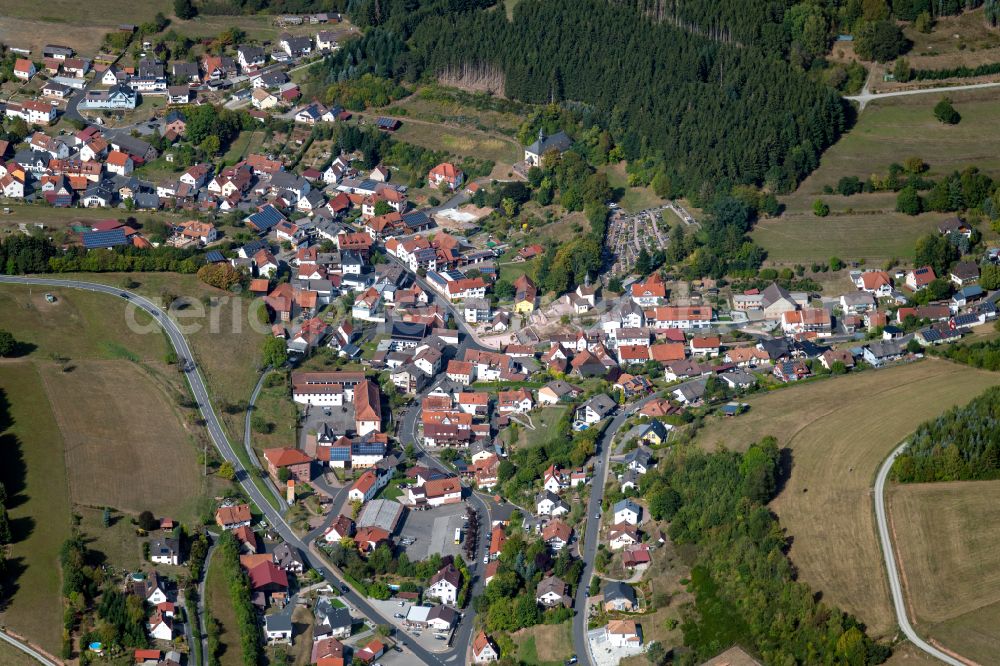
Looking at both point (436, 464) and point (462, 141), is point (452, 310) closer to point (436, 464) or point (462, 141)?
point (436, 464)

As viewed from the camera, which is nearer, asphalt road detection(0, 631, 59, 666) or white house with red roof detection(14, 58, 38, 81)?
asphalt road detection(0, 631, 59, 666)

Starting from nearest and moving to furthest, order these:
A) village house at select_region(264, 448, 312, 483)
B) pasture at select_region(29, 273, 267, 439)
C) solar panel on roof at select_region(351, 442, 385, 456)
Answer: village house at select_region(264, 448, 312, 483) < solar panel on roof at select_region(351, 442, 385, 456) < pasture at select_region(29, 273, 267, 439)

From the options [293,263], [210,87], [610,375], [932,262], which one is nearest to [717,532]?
[610,375]

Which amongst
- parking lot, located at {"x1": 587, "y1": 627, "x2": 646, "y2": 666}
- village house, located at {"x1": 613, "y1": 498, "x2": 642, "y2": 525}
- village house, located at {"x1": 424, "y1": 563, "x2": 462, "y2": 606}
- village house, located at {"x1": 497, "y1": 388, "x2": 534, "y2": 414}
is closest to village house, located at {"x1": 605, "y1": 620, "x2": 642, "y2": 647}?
parking lot, located at {"x1": 587, "y1": 627, "x2": 646, "y2": 666}

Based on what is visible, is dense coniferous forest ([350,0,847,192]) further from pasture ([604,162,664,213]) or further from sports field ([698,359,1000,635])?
sports field ([698,359,1000,635])

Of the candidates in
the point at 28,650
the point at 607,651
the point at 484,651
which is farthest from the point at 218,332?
the point at 607,651

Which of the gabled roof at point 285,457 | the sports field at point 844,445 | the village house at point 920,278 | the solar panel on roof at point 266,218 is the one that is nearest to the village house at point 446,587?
the gabled roof at point 285,457
